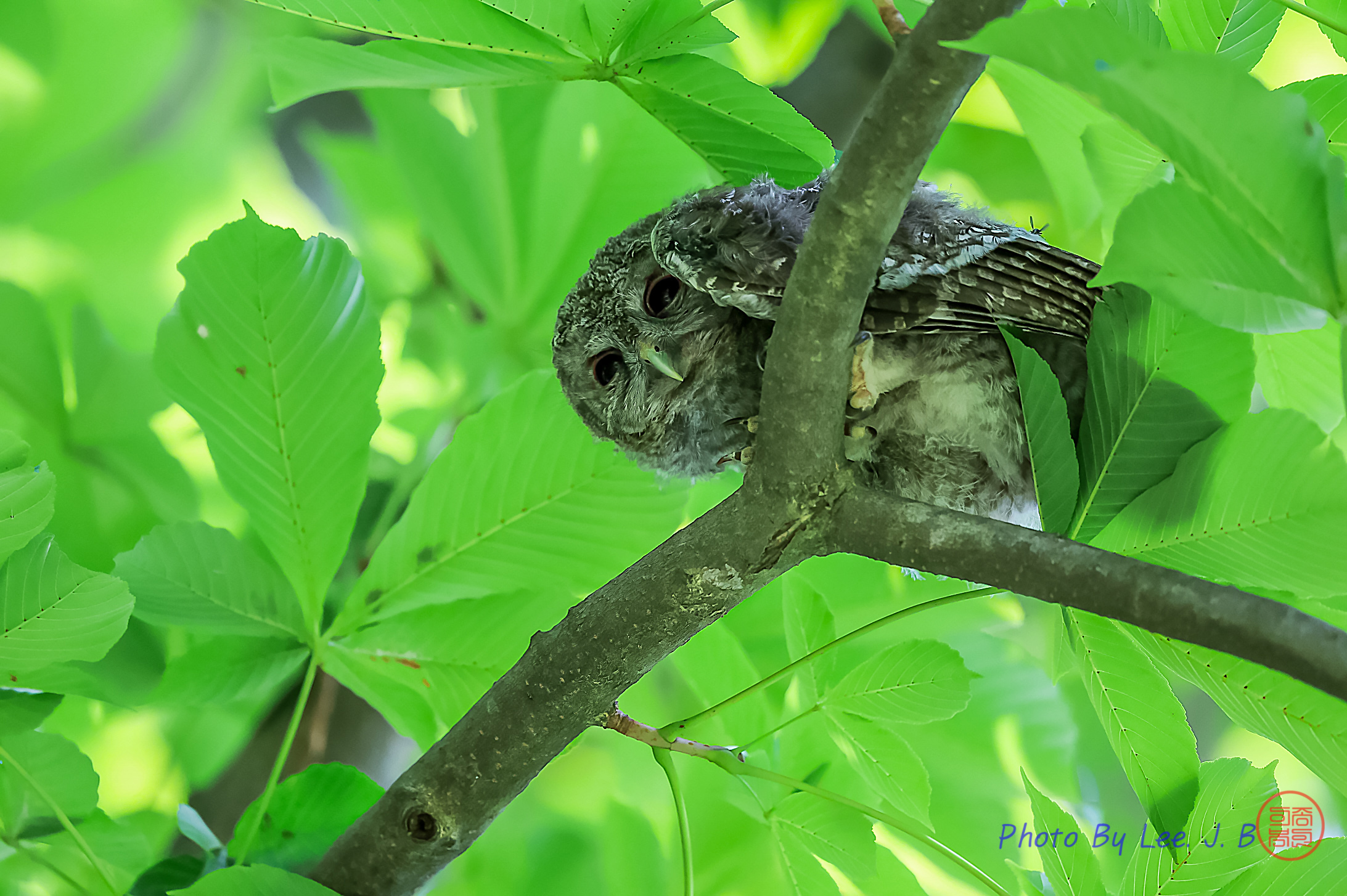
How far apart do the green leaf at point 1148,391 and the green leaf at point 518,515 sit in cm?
56

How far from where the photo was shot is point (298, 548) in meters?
1.07

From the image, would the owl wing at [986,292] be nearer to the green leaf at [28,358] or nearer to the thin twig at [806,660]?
the thin twig at [806,660]

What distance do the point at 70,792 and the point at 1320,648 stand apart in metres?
1.21

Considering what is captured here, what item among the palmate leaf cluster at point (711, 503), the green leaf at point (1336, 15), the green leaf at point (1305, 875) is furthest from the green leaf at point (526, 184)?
the green leaf at point (1305, 875)

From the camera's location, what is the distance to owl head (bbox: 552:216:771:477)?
129 centimetres

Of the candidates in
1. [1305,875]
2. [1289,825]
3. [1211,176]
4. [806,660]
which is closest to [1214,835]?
[1305,875]

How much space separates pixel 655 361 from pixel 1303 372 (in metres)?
0.82

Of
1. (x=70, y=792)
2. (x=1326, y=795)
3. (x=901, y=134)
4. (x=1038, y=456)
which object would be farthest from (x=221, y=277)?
(x=1326, y=795)

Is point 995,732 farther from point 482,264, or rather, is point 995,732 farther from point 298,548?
point 482,264

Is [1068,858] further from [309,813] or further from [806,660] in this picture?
[309,813]

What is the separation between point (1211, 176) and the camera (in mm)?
530

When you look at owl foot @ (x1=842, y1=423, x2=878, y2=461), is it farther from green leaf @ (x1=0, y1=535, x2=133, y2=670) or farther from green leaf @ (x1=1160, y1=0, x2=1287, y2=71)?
green leaf @ (x1=0, y1=535, x2=133, y2=670)

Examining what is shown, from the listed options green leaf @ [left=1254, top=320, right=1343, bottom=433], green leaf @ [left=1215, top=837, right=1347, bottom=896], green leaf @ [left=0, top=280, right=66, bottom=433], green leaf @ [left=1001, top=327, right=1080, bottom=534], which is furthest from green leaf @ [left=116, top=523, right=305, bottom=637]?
green leaf @ [left=1254, top=320, right=1343, bottom=433]

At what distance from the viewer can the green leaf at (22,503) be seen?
775 mm
